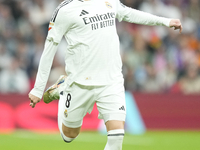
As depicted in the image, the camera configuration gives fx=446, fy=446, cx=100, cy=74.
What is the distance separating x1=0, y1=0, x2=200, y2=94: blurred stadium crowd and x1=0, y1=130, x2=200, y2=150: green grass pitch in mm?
1487

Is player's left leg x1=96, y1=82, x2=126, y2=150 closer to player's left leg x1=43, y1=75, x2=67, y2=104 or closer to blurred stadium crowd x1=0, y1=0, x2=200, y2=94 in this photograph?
player's left leg x1=43, y1=75, x2=67, y2=104

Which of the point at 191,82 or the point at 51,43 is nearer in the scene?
the point at 51,43

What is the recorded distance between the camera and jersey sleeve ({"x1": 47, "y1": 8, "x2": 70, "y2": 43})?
5.29m

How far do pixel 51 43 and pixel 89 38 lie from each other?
1.56 ft

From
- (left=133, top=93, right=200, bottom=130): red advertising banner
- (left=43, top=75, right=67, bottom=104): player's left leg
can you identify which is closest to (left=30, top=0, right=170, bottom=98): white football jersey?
(left=43, top=75, right=67, bottom=104): player's left leg

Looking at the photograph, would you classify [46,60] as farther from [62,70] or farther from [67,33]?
[62,70]

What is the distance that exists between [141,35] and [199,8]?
265 cm

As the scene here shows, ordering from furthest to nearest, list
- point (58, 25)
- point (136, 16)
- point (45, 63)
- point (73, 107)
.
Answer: point (136, 16) < point (73, 107) < point (45, 63) < point (58, 25)

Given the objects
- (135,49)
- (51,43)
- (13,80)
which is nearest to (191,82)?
(135,49)

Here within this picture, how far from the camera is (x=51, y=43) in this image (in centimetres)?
539

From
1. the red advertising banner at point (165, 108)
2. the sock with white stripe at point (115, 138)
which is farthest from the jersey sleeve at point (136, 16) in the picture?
the red advertising banner at point (165, 108)

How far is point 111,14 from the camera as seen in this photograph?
546 cm

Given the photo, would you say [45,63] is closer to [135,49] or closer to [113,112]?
[113,112]

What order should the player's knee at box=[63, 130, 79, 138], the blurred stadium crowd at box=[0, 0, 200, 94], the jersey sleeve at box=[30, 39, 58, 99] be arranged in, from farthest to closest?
the blurred stadium crowd at box=[0, 0, 200, 94] < the player's knee at box=[63, 130, 79, 138] < the jersey sleeve at box=[30, 39, 58, 99]
